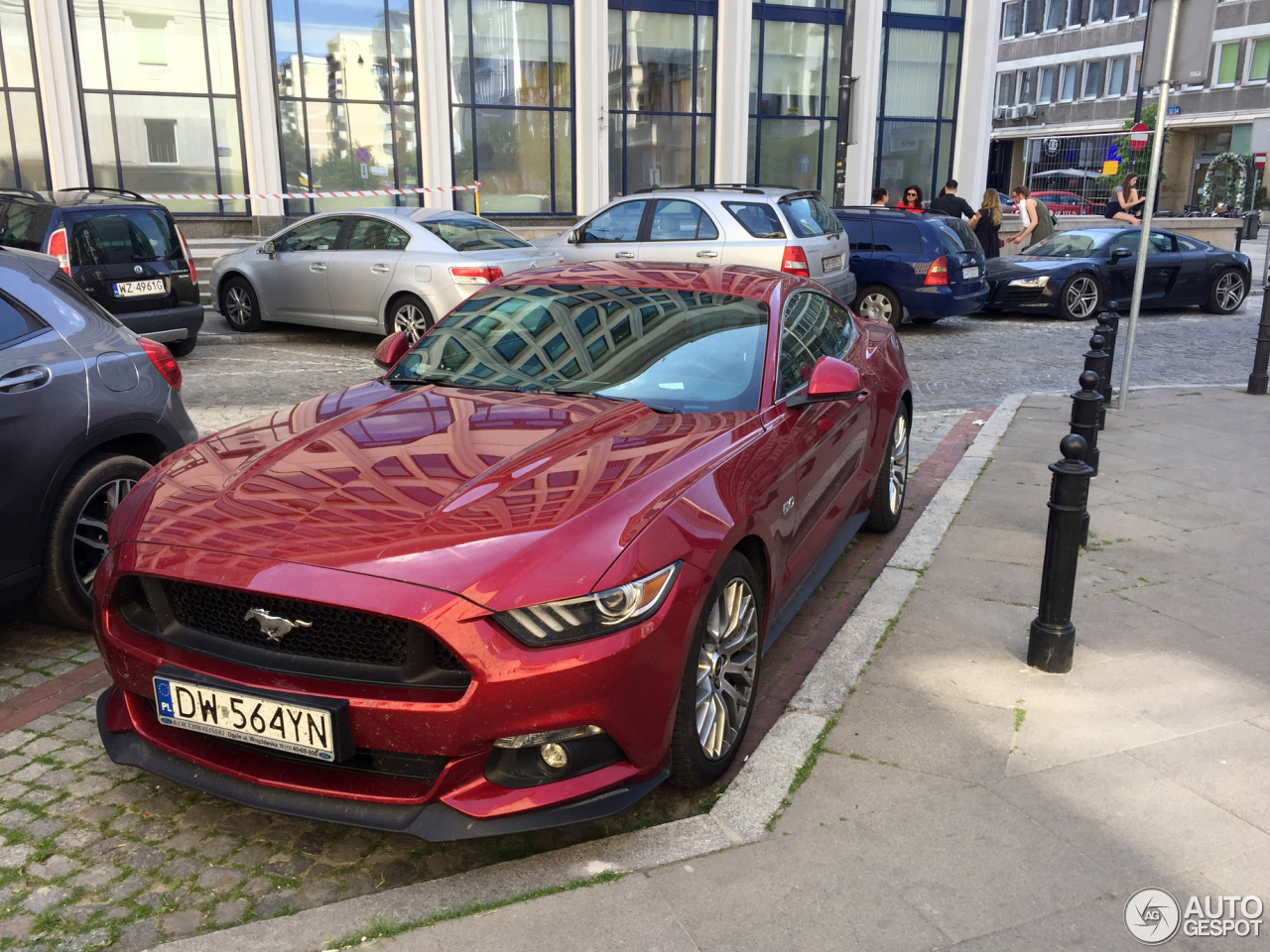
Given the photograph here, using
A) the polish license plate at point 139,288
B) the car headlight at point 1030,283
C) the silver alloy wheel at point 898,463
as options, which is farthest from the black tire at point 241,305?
the car headlight at point 1030,283

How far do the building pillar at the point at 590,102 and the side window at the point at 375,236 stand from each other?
35.4ft

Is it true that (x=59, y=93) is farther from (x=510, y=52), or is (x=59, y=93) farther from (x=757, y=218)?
(x=757, y=218)

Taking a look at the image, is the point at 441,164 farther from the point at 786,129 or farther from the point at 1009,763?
the point at 1009,763

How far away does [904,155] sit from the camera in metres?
26.4

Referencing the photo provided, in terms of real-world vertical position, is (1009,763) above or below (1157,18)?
below

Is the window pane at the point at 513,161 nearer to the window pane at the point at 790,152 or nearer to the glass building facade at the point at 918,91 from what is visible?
the window pane at the point at 790,152

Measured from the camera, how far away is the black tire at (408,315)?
11641mm

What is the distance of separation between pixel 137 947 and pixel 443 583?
1.20 meters

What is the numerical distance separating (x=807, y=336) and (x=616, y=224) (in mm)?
8217

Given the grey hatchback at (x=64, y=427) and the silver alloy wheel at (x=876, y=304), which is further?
the silver alloy wheel at (x=876, y=304)

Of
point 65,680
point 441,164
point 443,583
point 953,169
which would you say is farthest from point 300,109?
point 443,583

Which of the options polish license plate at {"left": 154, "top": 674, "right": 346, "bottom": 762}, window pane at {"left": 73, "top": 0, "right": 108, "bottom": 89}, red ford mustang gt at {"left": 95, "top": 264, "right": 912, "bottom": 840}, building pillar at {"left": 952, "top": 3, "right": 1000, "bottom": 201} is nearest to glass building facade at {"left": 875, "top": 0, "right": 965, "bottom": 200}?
building pillar at {"left": 952, "top": 3, "right": 1000, "bottom": 201}

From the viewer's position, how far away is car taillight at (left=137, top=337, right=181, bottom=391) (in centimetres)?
500

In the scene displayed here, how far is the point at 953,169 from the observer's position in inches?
1057
